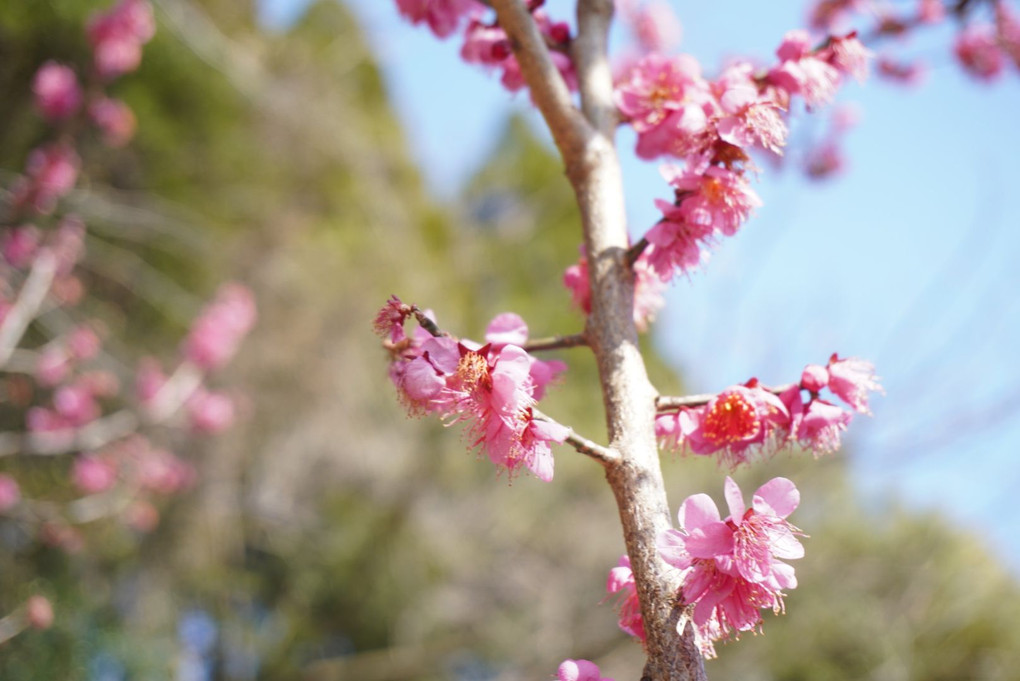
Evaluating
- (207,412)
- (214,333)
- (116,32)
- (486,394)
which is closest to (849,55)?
(486,394)

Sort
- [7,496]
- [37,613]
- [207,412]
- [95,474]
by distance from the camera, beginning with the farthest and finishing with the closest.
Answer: [207,412]
[95,474]
[7,496]
[37,613]

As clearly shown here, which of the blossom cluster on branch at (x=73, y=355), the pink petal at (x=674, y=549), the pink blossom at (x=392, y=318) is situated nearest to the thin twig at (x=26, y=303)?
the blossom cluster on branch at (x=73, y=355)

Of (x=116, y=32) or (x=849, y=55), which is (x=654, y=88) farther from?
(x=116, y=32)

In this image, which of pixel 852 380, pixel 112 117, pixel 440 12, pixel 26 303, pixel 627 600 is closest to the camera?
pixel 627 600

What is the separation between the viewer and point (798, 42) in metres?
1.11

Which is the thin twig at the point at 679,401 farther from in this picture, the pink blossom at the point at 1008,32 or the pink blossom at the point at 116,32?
the pink blossom at the point at 116,32

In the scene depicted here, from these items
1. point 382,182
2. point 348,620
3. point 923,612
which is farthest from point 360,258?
point 923,612

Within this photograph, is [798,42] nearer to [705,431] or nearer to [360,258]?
[705,431]

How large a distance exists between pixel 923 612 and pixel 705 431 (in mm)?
5126

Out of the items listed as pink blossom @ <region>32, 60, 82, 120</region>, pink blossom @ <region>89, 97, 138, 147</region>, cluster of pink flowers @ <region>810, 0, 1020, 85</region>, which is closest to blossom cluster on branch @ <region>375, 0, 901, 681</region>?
cluster of pink flowers @ <region>810, 0, 1020, 85</region>

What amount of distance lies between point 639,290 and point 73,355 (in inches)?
142

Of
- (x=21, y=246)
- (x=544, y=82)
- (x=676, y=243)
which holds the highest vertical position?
(x=21, y=246)

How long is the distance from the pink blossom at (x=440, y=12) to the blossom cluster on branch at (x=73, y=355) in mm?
2500

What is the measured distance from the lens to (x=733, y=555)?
0.75 m
